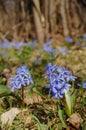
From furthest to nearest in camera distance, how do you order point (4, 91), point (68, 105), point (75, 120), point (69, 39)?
point (69, 39) < point (4, 91) < point (68, 105) < point (75, 120)

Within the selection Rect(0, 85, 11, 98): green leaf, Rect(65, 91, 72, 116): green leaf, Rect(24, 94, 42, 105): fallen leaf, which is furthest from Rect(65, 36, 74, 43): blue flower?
Rect(65, 91, 72, 116): green leaf

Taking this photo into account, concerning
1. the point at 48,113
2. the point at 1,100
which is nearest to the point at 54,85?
the point at 48,113

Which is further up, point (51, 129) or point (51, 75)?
point (51, 75)

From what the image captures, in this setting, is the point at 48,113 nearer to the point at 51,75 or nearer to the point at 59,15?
the point at 51,75

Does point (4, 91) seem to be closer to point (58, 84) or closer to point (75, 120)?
point (58, 84)

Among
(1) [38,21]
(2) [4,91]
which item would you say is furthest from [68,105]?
(1) [38,21]
